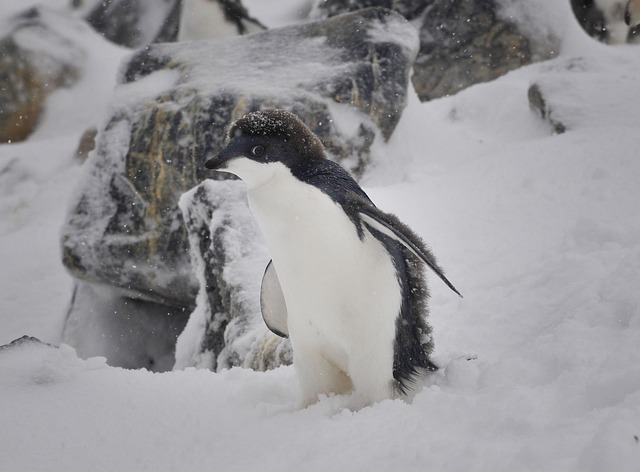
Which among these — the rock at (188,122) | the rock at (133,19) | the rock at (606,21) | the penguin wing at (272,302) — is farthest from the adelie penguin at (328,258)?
the rock at (133,19)

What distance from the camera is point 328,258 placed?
5.16ft

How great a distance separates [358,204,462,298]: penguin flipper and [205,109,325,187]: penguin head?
211 millimetres

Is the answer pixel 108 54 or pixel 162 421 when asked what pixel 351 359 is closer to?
pixel 162 421

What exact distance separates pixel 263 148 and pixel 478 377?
0.77 m

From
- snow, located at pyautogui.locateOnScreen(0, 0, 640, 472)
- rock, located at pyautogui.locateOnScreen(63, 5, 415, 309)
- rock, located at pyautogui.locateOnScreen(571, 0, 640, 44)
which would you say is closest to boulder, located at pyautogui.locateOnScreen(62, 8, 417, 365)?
rock, located at pyautogui.locateOnScreen(63, 5, 415, 309)

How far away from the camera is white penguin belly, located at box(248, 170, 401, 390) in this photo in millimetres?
1565

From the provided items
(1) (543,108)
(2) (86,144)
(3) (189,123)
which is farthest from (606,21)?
(2) (86,144)

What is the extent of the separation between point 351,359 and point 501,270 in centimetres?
111

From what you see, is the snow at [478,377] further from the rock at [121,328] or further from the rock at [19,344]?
the rock at [121,328]

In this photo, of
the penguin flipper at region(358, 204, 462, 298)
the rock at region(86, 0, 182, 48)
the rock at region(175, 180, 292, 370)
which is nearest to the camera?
the penguin flipper at region(358, 204, 462, 298)

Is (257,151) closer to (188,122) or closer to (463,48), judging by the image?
(188,122)

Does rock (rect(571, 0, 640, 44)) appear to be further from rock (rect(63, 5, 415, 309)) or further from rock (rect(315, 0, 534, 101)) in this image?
rock (rect(63, 5, 415, 309))

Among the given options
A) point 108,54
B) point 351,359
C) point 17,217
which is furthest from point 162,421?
point 108,54

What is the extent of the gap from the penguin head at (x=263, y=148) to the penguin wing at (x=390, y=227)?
18 centimetres
